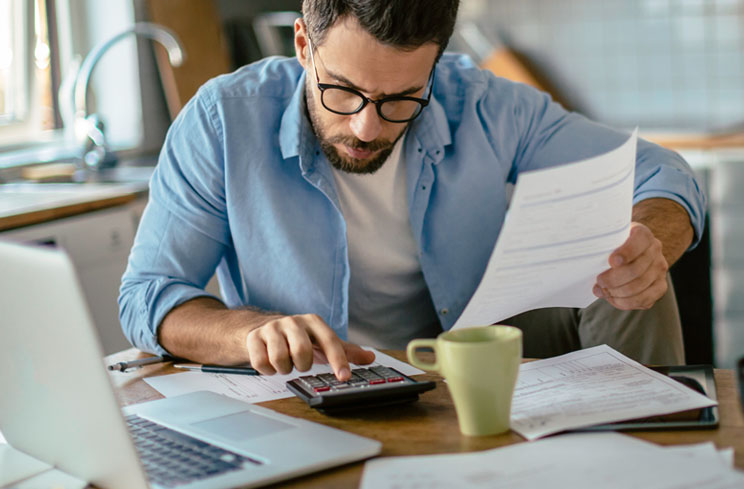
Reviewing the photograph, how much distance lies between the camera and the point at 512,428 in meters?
0.88

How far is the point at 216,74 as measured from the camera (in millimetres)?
3740

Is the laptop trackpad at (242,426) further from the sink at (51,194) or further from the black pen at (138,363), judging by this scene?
the sink at (51,194)

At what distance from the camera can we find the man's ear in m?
1.46

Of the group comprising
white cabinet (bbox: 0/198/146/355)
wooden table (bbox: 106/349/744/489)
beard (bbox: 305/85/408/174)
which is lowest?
white cabinet (bbox: 0/198/146/355)

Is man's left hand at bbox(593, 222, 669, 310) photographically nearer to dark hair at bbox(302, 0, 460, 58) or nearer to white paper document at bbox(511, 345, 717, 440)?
white paper document at bbox(511, 345, 717, 440)

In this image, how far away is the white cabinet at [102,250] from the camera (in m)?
2.54

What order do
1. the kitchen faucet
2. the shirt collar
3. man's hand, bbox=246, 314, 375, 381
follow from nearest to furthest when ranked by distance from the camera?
man's hand, bbox=246, 314, 375, 381
the shirt collar
the kitchen faucet

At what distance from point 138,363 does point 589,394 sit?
2.00 ft

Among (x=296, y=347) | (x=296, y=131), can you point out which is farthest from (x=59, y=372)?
(x=296, y=131)

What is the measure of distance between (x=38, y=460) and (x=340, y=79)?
0.71m

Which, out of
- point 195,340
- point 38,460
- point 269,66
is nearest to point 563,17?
point 269,66

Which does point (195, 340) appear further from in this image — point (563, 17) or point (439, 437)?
point (563, 17)

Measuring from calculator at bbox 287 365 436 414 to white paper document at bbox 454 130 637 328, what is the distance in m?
0.09

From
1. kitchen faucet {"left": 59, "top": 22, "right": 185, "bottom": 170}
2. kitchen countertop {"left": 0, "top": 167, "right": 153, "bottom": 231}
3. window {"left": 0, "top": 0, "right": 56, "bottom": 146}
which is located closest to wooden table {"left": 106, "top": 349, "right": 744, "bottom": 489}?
kitchen countertop {"left": 0, "top": 167, "right": 153, "bottom": 231}
